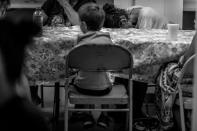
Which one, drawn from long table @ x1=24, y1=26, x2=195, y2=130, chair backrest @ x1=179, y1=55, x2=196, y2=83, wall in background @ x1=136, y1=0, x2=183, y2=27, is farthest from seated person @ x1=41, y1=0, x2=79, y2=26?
wall in background @ x1=136, y1=0, x2=183, y2=27

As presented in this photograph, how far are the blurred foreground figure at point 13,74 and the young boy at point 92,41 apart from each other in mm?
1311

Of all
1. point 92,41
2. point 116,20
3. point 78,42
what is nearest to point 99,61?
point 92,41

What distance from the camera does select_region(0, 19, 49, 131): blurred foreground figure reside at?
22.3 inches

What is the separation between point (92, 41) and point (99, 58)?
4.4 inches

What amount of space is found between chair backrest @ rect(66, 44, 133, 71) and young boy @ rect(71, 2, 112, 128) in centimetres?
6

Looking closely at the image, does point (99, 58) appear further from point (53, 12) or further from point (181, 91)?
point (53, 12)

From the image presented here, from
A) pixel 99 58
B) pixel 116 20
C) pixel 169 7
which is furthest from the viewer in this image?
pixel 169 7

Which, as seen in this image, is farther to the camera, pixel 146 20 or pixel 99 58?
pixel 146 20

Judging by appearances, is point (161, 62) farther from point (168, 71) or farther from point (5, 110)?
point (5, 110)

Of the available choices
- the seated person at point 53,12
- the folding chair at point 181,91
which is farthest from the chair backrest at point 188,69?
the seated person at point 53,12

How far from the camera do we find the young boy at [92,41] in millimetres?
2000

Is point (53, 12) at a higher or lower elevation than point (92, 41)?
higher

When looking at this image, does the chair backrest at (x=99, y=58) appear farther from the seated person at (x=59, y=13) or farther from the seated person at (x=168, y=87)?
the seated person at (x=59, y=13)

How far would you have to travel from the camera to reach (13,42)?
0.58 metres
